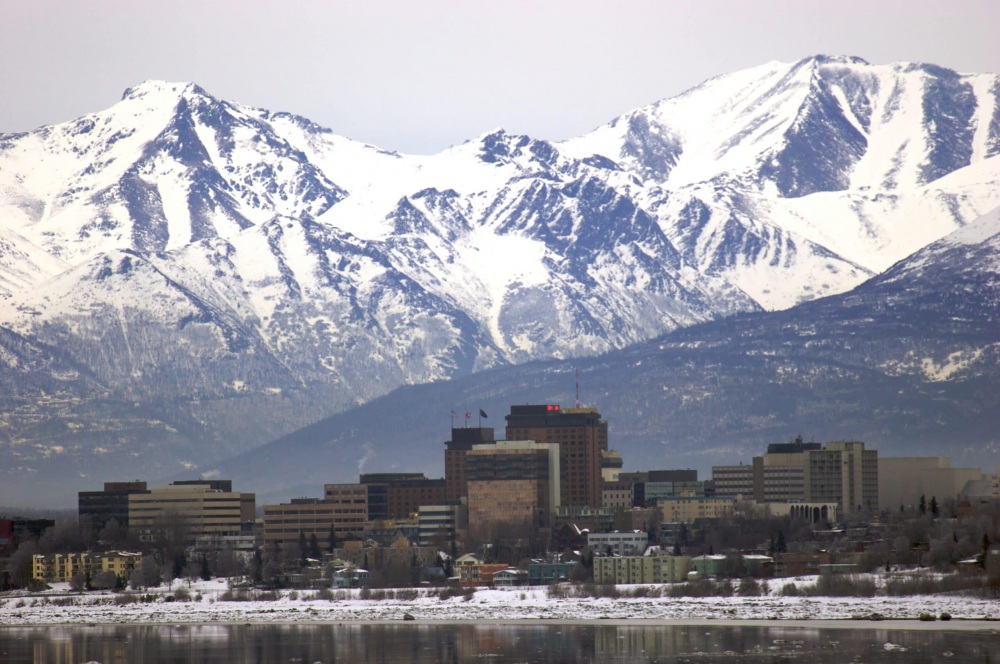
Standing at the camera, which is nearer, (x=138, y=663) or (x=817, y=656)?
(x=817, y=656)

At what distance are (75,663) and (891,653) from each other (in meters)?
65.4

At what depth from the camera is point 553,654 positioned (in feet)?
648

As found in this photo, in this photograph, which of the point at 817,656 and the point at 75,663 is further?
the point at 75,663

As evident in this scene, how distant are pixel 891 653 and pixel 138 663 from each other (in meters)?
60.4

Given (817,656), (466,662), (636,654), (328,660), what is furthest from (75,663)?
(817,656)

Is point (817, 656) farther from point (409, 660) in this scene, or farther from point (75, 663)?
point (75, 663)

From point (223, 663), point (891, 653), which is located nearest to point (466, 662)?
point (223, 663)

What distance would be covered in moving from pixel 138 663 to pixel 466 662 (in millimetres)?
27979

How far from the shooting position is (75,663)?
655ft

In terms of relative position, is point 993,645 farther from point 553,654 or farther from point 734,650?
point 553,654

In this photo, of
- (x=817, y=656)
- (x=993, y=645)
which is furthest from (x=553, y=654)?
(x=993, y=645)

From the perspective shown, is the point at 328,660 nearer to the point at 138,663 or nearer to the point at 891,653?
the point at 138,663

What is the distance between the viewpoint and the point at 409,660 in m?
196

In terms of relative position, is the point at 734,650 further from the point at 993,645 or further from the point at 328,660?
the point at 328,660
